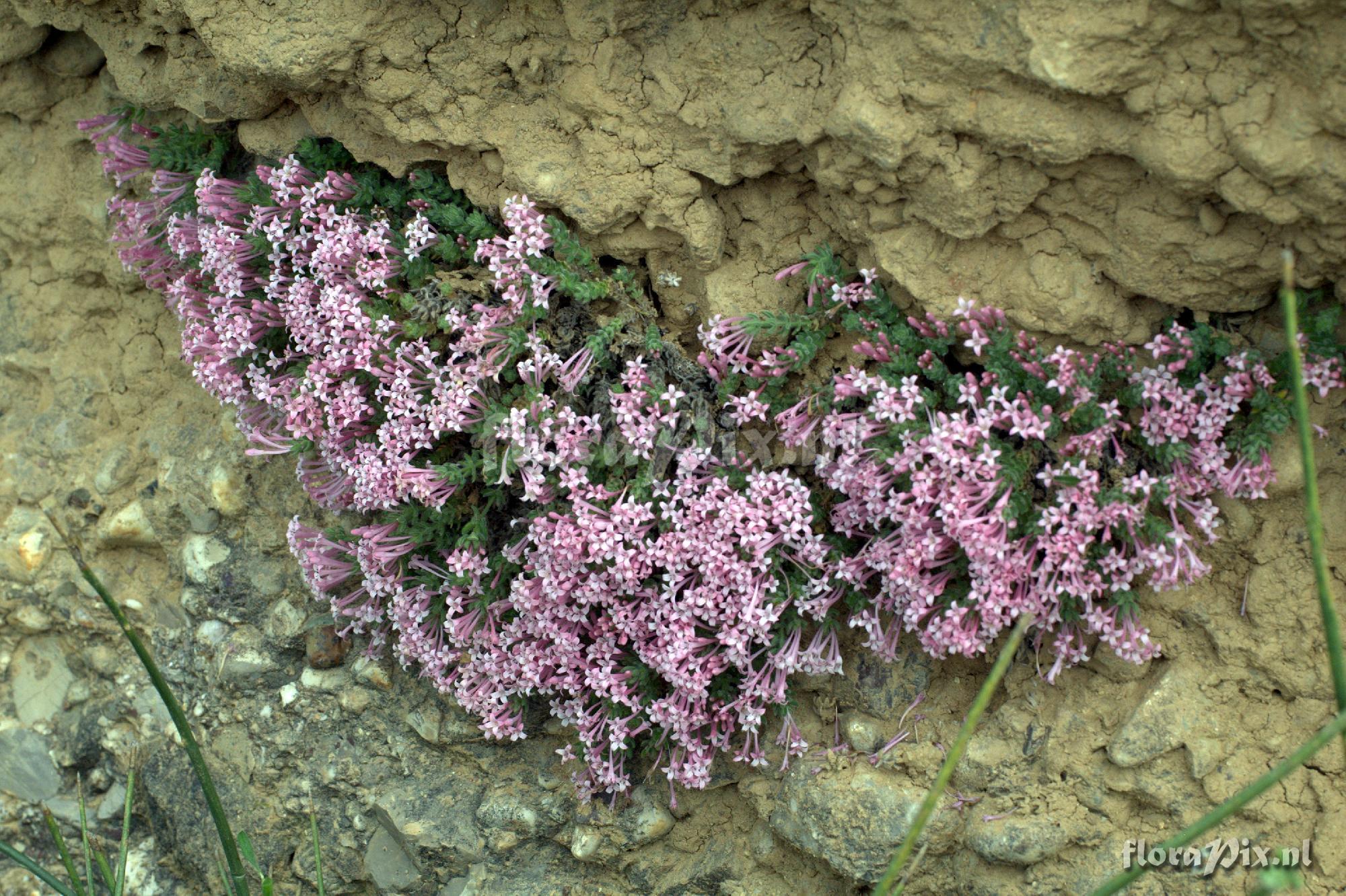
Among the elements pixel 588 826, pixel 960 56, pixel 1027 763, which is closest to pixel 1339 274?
pixel 960 56

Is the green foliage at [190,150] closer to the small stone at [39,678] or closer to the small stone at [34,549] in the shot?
the small stone at [34,549]

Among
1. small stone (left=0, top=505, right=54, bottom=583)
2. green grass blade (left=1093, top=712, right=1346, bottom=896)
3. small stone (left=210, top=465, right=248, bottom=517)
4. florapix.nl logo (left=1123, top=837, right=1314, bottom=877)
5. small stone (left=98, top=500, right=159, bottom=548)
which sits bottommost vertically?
small stone (left=0, top=505, right=54, bottom=583)

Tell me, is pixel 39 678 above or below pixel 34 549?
below

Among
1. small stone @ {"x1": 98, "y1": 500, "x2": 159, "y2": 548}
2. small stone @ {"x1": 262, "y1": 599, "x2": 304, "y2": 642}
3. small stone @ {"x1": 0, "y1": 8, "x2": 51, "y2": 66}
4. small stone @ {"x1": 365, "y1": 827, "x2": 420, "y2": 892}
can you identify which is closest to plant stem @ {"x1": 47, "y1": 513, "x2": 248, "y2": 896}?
small stone @ {"x1": 365, "y1": 827, "x2": 420, "y2": 892}

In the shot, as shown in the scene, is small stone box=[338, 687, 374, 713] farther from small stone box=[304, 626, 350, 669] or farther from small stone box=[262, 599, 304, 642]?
small stone box=[262, 599, 304, 642]

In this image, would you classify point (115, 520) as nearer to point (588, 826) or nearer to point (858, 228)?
point (588, 826)

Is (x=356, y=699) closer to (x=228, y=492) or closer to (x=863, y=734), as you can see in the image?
(x=228, y=492)

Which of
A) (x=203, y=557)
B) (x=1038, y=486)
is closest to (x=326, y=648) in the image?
(x=203, y=557)
